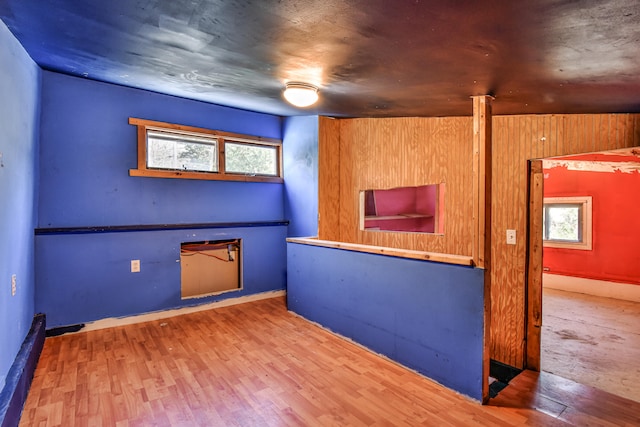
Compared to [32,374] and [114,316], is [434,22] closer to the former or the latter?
[32,374]

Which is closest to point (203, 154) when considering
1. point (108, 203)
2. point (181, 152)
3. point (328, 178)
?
point (181, 152)

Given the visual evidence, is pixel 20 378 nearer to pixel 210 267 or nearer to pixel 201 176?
pixel 210 267

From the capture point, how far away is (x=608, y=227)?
16.5ft

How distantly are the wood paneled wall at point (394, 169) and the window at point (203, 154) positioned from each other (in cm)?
85

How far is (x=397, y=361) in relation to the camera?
2625 millimetres

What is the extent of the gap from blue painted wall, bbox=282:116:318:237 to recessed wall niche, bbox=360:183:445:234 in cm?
118

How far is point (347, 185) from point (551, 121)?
2.18 meters

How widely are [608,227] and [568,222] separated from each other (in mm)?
545

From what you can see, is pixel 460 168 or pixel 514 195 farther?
pixel 460 168

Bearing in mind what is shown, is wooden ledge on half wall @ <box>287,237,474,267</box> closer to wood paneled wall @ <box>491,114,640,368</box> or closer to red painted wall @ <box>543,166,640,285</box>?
wood paneled wall @ <box>491,114,640,368</box>

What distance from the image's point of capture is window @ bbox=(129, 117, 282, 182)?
3598mm

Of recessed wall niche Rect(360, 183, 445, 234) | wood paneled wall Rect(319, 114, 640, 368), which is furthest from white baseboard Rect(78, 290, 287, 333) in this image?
recessed wall niche Rect(360, 183, 445, 234)

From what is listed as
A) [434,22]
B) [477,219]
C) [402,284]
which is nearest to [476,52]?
[434,22]

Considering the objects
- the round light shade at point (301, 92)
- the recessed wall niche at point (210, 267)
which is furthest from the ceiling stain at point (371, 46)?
the recessed wall niche at point (210, 267)
